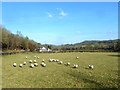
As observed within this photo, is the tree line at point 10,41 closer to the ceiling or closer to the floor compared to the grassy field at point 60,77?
closer to the ceiling

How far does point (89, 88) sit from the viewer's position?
13.9 metres

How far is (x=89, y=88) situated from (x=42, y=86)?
9.82 feet

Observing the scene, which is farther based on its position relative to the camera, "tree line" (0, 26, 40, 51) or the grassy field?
"tree line" (0, 26, 40, 51)

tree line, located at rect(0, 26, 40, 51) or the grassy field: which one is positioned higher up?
tree line, located at rect(0, 26, 40, 51)

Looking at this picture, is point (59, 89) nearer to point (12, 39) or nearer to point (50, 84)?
point (50, 84)

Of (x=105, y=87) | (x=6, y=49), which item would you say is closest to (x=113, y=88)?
(x=105, y=87)

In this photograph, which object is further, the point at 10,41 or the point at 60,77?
the point at 10,41

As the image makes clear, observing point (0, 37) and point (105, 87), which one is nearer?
point (105, 87)

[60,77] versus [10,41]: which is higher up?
[10,41]

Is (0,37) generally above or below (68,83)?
above

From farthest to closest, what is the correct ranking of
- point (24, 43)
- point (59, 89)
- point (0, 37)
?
point (24, 43), point (0, 37), point (59, 89)

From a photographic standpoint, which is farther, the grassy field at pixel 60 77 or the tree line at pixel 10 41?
the tree line at pixel 10 41

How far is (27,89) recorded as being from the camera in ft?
45.5

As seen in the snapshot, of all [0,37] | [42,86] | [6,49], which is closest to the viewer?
[42,86]
